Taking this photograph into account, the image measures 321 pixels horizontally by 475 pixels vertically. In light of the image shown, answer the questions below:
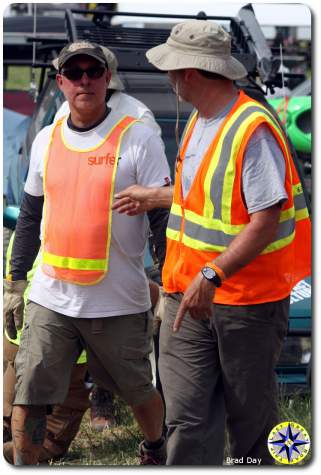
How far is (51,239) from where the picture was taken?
495cm

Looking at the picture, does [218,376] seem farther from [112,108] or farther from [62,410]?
[112,108]

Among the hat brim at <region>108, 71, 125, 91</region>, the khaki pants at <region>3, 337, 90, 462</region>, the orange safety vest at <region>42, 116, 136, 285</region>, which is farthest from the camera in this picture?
the hat brim at <region>108, 71, 125, 91</region>

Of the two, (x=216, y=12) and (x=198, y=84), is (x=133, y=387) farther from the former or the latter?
(x=216, y=12)

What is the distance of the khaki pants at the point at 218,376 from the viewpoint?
4.29 m

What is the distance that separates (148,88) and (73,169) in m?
2.01

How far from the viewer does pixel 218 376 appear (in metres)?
4.42

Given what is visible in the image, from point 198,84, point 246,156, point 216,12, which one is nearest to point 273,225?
point 246,156

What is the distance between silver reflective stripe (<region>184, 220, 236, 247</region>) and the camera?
4.21 meters

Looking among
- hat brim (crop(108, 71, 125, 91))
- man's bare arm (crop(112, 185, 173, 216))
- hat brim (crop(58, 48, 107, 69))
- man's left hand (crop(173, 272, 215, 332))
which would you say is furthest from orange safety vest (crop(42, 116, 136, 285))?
man's left hand (crop(173, 272, 215, 332))

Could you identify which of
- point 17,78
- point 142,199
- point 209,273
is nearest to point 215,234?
point 209,273

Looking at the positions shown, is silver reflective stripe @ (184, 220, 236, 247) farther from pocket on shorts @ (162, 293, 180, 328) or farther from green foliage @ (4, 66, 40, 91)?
green foliage @ (4, 66, 40, 91)

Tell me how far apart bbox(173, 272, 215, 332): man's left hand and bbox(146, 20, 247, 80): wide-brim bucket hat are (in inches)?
31.2

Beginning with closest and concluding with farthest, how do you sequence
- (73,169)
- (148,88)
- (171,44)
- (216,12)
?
(171,44) → (73,169) → (148,88) → (216,12)

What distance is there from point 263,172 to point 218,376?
85cm
